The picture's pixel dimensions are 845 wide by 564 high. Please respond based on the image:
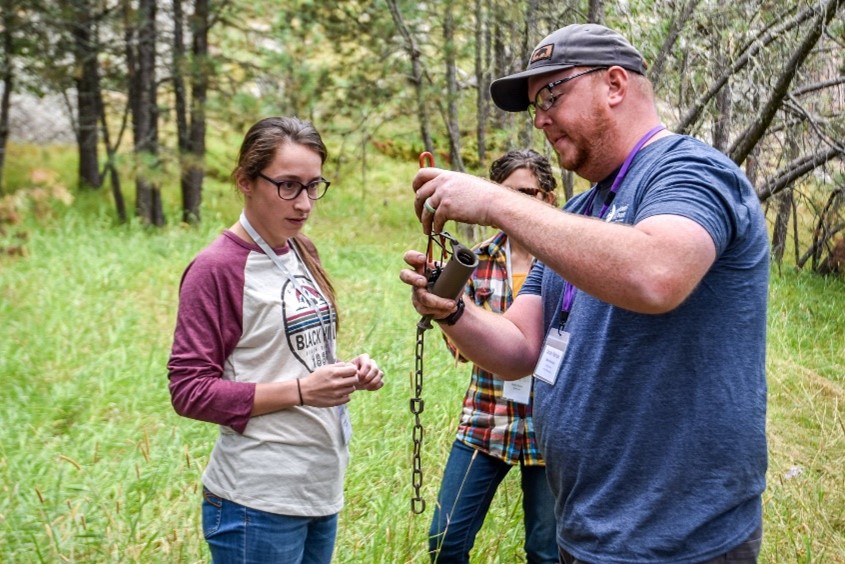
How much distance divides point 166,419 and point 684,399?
4.36 m

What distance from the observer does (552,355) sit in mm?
1850

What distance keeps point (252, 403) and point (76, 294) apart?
6.13m

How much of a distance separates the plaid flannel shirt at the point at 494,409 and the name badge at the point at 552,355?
0.97 metres

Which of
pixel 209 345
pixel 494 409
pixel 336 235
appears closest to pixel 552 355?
pixel 209 345

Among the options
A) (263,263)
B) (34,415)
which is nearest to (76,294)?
(34,415)

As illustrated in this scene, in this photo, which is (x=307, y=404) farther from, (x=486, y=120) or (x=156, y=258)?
(x=486, y=120)

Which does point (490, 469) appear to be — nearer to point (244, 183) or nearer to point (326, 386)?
point (326, 386)

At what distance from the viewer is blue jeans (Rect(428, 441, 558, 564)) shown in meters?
2.88

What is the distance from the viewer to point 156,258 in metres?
8.91

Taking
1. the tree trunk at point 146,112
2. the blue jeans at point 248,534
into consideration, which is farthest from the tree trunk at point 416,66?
the blue jeans at point 248,534

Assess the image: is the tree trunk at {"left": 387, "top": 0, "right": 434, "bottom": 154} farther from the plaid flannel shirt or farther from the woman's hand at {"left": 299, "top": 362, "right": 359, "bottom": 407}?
the woman's hand at {"left": 299, "top": 362, "right": 359, "bottom": 407}

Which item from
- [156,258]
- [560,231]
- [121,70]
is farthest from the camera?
[121,70]

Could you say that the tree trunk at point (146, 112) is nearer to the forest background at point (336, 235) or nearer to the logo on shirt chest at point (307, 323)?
the forest background at point (336, 235)

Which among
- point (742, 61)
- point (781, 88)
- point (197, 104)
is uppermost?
point (197, 104)
